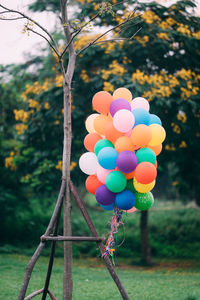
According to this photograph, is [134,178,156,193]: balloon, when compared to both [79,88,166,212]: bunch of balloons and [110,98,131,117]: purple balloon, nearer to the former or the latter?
[79,88,166,212]: bunch of balloons

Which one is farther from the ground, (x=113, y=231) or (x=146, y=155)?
(x=146, y=155)

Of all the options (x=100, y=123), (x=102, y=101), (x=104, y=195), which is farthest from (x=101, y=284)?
(x=102, y=101)

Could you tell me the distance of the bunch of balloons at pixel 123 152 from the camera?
4.41 metres

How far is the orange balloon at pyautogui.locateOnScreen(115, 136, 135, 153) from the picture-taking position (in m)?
4.48

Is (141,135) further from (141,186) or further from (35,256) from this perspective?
(35,256)

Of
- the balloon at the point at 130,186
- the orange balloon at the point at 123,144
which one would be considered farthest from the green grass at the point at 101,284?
the orange balloon at the point at 123,144

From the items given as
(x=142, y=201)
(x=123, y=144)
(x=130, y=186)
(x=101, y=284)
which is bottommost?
(x=101, y=284)

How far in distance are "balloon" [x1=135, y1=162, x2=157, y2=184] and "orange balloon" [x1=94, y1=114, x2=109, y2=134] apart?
81 centimetres

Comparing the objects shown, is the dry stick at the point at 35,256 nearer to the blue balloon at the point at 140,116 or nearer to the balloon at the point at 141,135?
the balloon at the point at 141,135

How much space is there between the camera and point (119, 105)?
4672mm

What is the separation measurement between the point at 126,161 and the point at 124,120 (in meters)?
0.51

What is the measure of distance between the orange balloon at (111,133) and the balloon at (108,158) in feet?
0.73

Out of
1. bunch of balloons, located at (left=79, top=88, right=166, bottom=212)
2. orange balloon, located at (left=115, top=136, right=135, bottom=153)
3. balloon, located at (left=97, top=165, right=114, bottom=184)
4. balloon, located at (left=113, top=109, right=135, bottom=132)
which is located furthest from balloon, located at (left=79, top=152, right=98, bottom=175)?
balloon, located at (left=113, top=109, right=135, bottom=132)

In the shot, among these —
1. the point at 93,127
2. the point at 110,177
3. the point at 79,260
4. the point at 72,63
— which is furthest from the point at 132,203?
the point at 79,260
